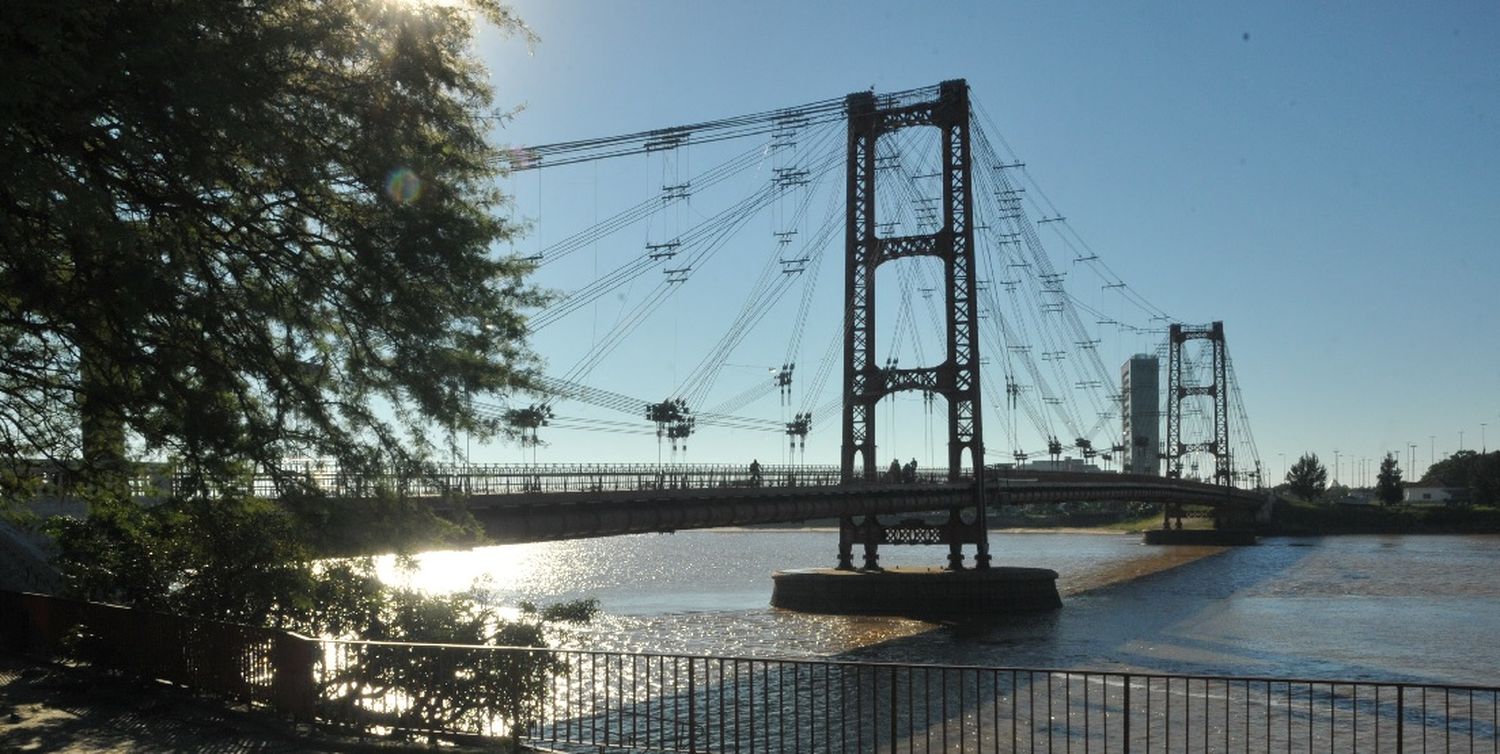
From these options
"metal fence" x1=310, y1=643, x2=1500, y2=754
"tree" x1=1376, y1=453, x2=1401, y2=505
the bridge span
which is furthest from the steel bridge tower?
"tree" x1=1376, y1=453, x2=1401, y2=505

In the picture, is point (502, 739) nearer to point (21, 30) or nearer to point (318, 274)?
point (318, 274)

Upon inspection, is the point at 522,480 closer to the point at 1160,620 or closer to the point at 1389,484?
the point at 1160,620

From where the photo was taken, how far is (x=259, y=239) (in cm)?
1521

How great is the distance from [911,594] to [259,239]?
4567cm

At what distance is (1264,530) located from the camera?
14812cm

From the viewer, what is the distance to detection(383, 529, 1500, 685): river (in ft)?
138

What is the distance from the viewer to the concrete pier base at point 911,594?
57.5 meters

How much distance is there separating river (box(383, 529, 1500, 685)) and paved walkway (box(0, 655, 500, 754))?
120 inches

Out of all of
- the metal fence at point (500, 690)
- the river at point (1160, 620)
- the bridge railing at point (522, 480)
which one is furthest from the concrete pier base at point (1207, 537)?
the metal fence at point (500, 690)

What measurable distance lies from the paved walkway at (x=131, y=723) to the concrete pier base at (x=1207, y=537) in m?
127

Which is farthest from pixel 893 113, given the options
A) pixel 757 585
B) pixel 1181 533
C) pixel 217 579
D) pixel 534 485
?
pixel 1181 533

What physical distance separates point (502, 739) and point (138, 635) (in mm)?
5990

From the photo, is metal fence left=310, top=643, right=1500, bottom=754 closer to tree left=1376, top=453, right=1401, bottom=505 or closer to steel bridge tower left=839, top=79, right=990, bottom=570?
steel bridge tower left=839, top=79, right=990, bottom=570

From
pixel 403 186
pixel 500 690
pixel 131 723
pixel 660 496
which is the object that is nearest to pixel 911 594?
pixel 660 496
